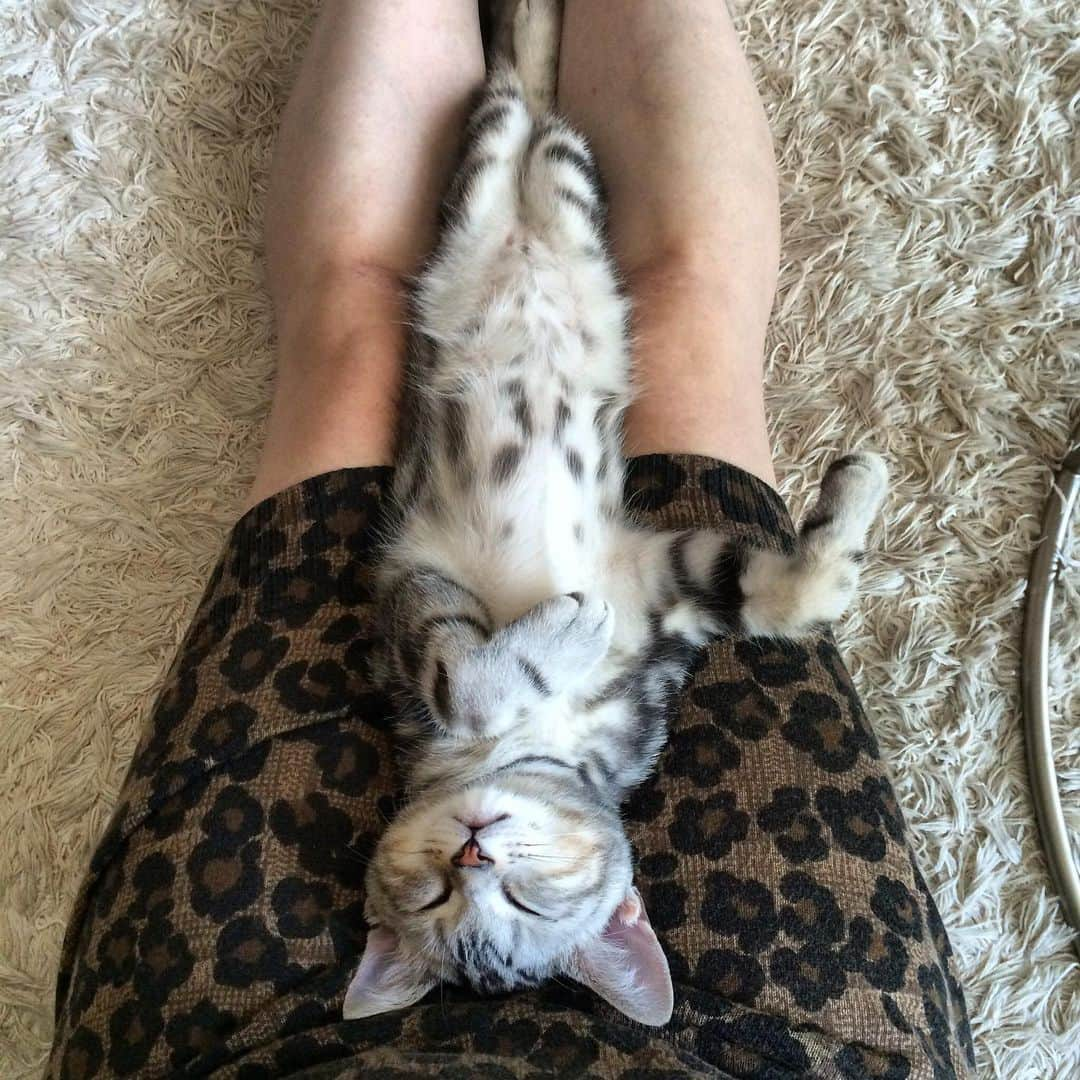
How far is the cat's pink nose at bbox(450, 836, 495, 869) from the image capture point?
38.7 inches

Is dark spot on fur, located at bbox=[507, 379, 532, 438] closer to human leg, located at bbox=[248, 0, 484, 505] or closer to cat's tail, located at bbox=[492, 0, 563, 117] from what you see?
human leg, located at bbox=[248, 0, 484, 505]

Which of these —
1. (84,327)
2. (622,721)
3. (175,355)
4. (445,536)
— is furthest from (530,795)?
(84,327)

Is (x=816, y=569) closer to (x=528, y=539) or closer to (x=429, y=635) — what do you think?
(x=528, y=539)

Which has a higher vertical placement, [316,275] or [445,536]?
[316,275]

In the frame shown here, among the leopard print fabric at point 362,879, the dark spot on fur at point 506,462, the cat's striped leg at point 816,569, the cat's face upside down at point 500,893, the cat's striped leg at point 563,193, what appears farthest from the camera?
the cat's striped leg at point 563,193

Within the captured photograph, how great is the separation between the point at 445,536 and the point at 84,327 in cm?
69

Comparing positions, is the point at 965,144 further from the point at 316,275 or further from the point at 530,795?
the point at 530,795

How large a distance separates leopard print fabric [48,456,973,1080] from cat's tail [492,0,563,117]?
2.36ft

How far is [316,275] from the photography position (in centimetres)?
125

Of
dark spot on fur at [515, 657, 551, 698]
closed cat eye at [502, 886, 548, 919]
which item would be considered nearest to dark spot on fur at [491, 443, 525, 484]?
dark spot on fur at [515, 657, 551, 698]

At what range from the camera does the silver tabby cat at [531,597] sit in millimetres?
969

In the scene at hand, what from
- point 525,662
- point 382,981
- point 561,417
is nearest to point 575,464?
point 561,417

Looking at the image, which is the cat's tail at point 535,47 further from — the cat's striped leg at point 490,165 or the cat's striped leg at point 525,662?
the cat's striped leg at point 525,662

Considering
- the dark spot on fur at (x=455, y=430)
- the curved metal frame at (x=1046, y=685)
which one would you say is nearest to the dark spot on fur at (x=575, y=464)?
the dark spot on fur at (x=455, y=430)
